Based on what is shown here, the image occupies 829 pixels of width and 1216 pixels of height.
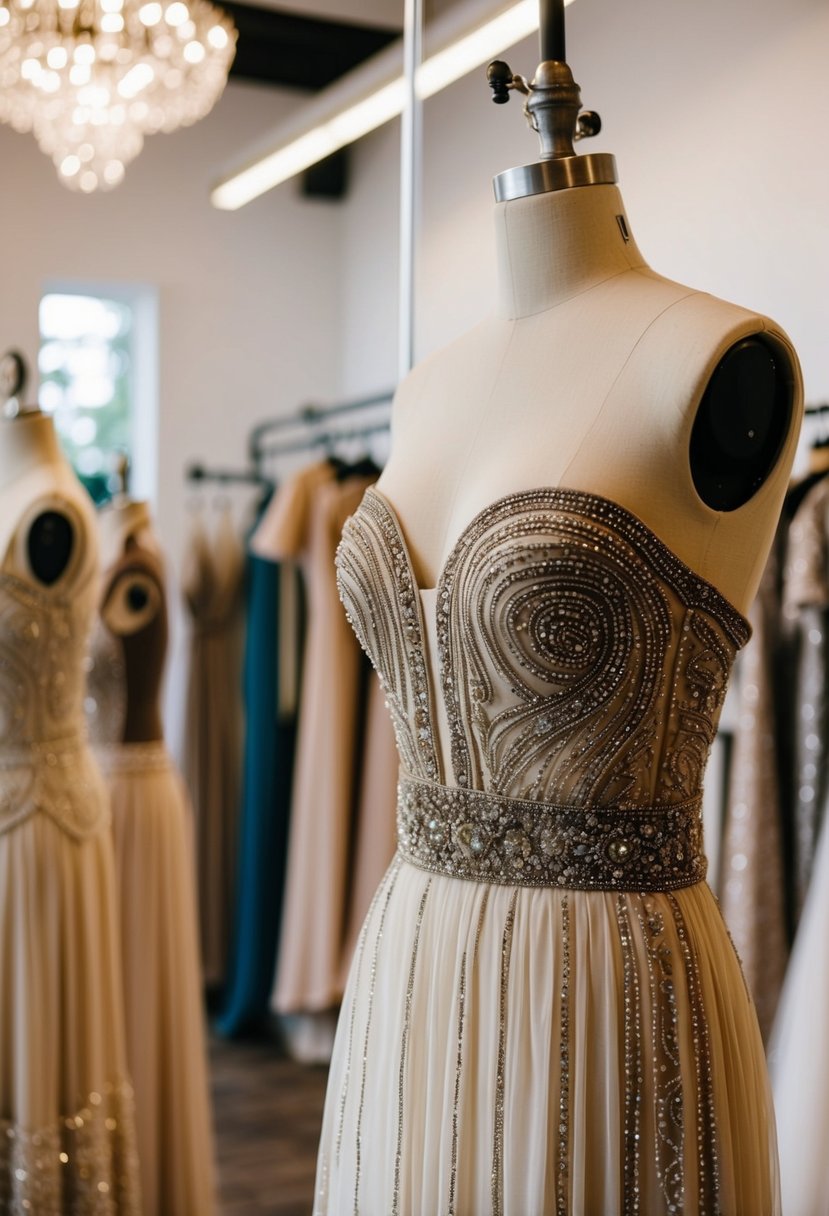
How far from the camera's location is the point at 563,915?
3.40ft

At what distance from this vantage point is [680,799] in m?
1.08

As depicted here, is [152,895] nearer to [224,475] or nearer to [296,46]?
[224,475]

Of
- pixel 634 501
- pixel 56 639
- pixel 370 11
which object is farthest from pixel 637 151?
pixel 370 11

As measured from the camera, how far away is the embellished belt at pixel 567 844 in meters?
1.05

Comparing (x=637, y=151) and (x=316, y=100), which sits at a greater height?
(x=316, y=100)

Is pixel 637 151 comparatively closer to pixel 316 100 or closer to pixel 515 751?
pixel 515 751

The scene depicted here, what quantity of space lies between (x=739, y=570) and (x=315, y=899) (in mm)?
2677

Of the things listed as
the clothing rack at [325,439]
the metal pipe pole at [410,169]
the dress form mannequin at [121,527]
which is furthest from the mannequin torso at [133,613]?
the metal pipe pole at [410,169]

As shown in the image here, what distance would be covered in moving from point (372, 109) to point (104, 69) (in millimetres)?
546

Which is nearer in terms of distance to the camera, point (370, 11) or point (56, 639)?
point (56, 639)

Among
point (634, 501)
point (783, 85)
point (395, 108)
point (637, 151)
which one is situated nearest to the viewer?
point (634, 501)

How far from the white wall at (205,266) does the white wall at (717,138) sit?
6.70 feet

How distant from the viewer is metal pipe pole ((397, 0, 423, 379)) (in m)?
1.72

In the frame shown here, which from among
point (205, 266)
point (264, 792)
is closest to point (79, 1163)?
point (264, 792)
